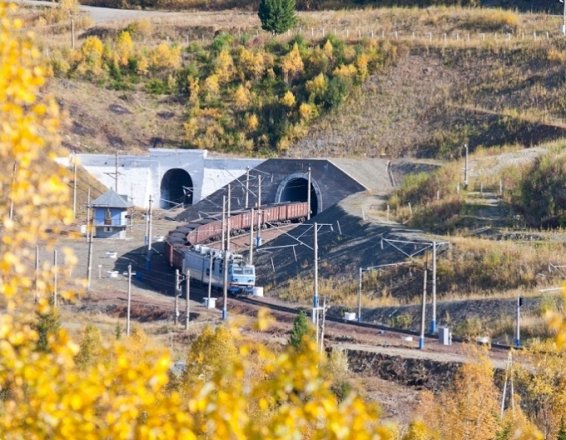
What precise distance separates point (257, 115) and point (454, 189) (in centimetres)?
2508

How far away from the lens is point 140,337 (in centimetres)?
4175

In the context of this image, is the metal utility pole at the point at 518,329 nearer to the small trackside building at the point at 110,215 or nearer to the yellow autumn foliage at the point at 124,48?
the small trackside building at the point at 110,215

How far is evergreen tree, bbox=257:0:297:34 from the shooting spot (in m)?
102

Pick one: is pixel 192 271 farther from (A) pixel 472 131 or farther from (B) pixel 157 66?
(B) pixel 157 66

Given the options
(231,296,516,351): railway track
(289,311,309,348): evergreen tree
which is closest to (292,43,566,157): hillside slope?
(231,296,516,351): railway track

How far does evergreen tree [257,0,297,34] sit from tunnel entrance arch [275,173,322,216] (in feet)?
73.4

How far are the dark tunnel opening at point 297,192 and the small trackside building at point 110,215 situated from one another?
1029 cm

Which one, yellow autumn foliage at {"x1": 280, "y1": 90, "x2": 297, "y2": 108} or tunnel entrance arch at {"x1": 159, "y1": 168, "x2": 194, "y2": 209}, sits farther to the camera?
yellow autumn foliage at {"x1": 280, "y1": 90, "x2": 297, "y2": 108}

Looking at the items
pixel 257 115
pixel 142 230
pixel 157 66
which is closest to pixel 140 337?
pixel 142 230

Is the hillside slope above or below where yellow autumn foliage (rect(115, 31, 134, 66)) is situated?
below

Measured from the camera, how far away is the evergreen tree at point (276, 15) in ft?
335

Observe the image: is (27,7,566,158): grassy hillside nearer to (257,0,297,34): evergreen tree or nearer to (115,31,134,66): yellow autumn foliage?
(115,31,134,66): yellow autumn foliage

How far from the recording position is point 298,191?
3270 inches

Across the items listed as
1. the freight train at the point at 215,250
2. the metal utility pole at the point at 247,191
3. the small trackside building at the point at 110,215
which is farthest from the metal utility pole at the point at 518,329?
the metal utility pole at the point at 247,191
